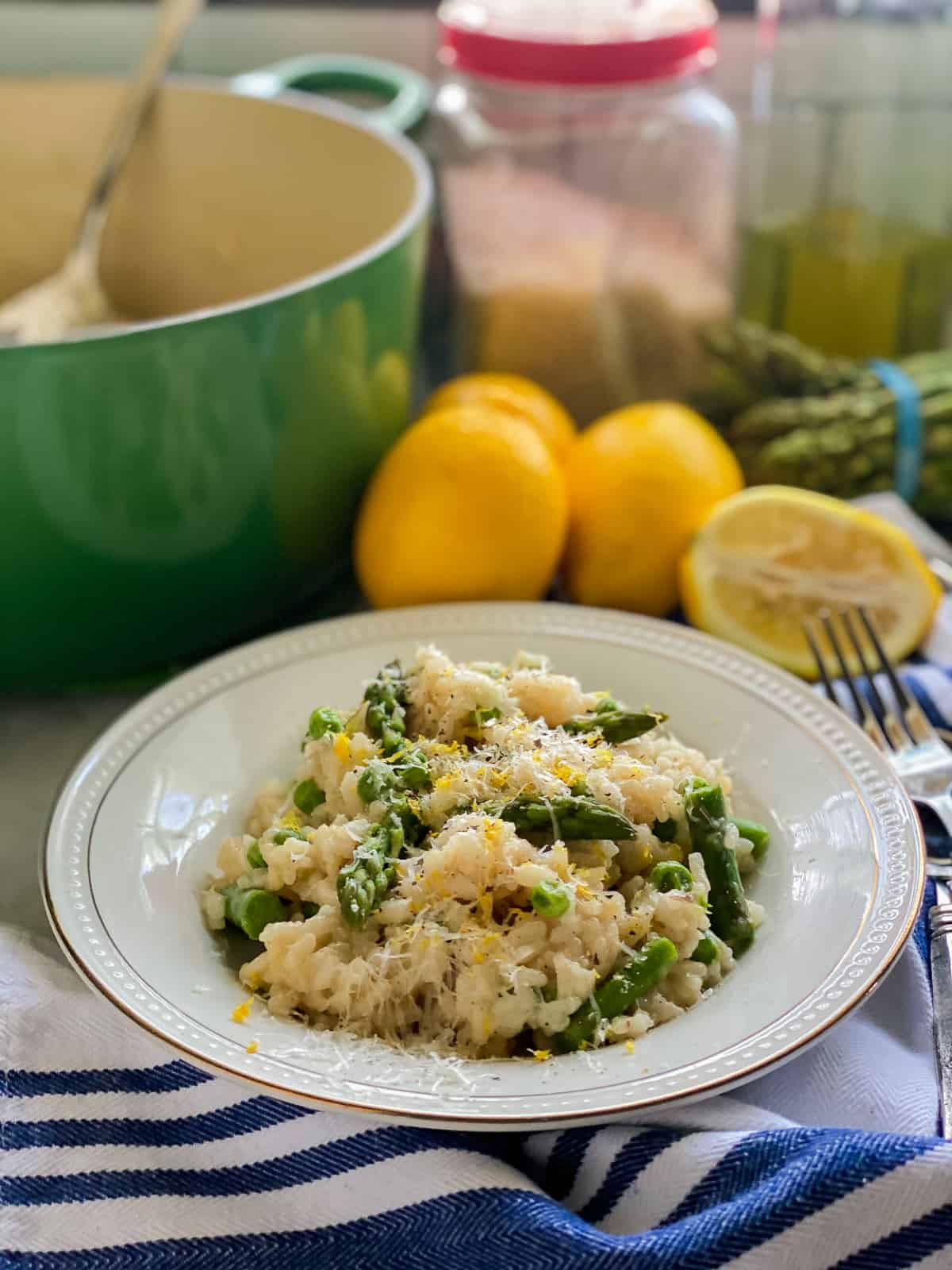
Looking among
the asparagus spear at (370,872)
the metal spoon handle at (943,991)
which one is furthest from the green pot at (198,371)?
the metal spoon handle at (943,991)

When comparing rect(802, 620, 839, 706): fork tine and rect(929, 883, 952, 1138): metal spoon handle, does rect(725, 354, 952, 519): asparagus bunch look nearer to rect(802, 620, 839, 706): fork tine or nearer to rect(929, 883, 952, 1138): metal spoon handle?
rect(802, 620, 839, 706): fork tine

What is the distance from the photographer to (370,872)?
1.02 meters

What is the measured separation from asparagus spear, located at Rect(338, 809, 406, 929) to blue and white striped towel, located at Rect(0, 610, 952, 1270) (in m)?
0.14

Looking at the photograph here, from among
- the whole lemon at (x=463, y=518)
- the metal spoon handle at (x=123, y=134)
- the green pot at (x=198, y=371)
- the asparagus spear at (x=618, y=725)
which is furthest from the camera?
the metal spoon handle at (x=123, y=134)

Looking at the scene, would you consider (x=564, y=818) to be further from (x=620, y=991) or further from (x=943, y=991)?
(x=943, y=991)

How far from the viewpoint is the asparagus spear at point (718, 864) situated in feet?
3.49

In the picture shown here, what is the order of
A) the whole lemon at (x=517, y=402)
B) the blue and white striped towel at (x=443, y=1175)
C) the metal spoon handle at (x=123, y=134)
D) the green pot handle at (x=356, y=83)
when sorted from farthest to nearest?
the green pot handle at (x=356, y=83), the metal spoon handle at (x=123, y=134), the whole lemon at (x=517, y=402), the blue and white striped towel at (x=443, y=1175)

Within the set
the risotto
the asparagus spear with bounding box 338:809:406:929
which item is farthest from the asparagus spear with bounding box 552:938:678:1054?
the asparagus spear with bounding box 338:809:406:929

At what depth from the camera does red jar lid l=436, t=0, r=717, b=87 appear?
170 centimetres

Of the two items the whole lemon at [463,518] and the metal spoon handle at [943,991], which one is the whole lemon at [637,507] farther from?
the metal spoon handle at [943,991]

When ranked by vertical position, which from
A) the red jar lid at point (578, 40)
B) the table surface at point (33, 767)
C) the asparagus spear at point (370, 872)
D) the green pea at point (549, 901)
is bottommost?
the table surface at point (33, 767)

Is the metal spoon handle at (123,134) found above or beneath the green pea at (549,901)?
above

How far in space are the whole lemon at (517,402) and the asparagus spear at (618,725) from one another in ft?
1.74

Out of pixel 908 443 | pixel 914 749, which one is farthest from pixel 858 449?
pixel 914 749
